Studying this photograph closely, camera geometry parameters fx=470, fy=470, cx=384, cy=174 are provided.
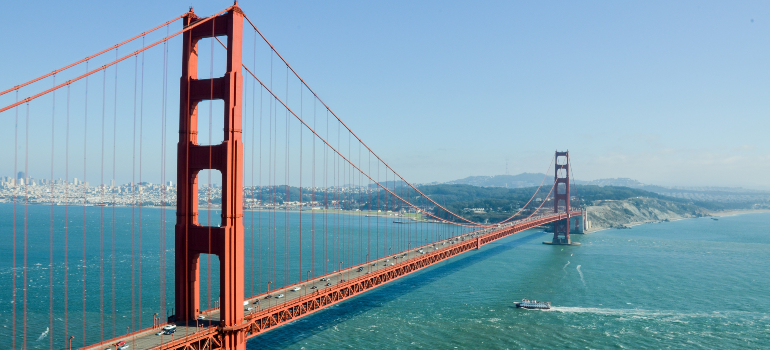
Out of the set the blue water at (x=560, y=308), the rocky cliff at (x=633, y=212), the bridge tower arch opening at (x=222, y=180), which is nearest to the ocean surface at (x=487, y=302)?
the blue water at (x=560, y=308)

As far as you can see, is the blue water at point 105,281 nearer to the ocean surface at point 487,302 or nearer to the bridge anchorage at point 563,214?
the ocean surface at point 487,302

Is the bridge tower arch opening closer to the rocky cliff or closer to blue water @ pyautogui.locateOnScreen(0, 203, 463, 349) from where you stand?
blue water @ pyautogui.locateOnScreen(0, 203, 463, 349)

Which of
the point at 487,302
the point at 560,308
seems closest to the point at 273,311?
the point at 487,302

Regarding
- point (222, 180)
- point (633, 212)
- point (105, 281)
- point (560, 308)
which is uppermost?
point (222, 180)

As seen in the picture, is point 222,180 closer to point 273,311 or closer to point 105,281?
point 273,311


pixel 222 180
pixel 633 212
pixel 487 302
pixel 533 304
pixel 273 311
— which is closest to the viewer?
pixel 222 180

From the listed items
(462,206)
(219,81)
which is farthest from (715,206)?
(219,81)
